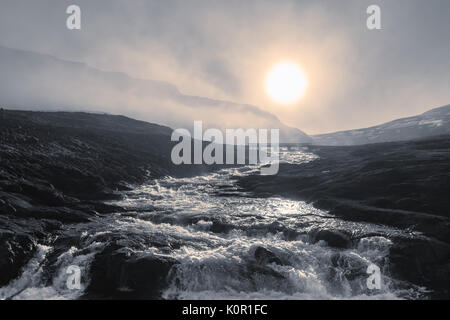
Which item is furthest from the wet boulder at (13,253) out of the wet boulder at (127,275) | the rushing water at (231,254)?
the wet boulder at (127,275)

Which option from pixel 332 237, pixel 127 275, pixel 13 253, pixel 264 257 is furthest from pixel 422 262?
pixel 13 253

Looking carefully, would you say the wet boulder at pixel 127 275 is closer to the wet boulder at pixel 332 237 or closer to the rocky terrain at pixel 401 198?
the wet boulder at pixel 332 237

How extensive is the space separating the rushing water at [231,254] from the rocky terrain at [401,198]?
1.82 metres

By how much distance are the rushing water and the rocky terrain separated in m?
1.82

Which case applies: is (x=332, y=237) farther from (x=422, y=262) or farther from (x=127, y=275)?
(x=127, y=275)

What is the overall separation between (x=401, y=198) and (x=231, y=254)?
25180 mm

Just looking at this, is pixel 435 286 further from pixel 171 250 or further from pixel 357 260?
pixel 171 250

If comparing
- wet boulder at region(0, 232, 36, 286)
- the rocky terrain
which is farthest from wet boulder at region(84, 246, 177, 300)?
the rocky terrain

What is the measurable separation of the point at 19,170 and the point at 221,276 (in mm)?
→ 31552

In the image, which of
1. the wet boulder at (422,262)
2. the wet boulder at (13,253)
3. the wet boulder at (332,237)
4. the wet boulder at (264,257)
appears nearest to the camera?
the wet boulder at (13,253)

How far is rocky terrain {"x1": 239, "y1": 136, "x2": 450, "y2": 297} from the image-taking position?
2233cm

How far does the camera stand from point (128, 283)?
19.3 meters

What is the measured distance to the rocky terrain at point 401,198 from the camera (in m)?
22.3
